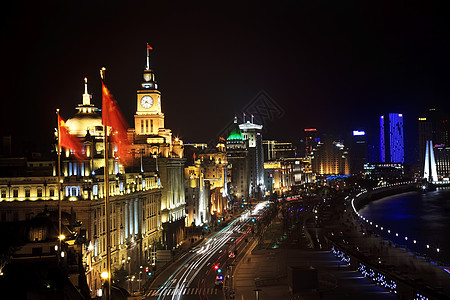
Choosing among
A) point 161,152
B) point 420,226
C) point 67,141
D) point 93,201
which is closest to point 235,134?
point 420,226

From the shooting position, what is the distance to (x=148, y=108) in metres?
81.1

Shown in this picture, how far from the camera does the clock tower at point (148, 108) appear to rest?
8081 centimetres

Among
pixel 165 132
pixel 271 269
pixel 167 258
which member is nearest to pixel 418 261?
pixel 271 269

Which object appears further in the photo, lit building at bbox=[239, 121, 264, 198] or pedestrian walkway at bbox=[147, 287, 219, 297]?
lit building at bbox=[239, 121, 264, 198]

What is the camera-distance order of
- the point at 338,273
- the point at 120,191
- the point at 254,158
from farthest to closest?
1. the point at 254,158
2. the point at 338,273
3. the point at 120,191

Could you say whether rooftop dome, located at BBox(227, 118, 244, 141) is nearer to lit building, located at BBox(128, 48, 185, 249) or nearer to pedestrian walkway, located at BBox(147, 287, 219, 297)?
lit building, located at BBox(128, 48, 185, 249)

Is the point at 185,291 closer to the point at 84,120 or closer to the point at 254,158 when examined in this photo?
the point at 84,120

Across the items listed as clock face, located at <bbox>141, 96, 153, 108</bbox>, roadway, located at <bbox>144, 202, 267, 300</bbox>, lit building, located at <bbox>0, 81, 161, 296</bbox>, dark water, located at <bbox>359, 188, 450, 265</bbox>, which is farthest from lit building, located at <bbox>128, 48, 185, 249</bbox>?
dark water, located at <bbox>359, 188, 450, 265</bbox>

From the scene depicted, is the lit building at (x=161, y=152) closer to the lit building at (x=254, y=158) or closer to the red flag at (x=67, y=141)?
the red flag at (x=67, y=141)

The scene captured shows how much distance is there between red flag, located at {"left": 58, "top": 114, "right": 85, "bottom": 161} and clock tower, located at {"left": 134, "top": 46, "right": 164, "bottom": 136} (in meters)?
26.8

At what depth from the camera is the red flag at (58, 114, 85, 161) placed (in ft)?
131

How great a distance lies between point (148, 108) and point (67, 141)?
37077 mm

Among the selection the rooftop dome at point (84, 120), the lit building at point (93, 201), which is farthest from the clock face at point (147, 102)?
the lit building at point (93, 201)

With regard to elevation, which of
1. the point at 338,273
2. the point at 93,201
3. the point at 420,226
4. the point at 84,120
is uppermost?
the point at 84,120
